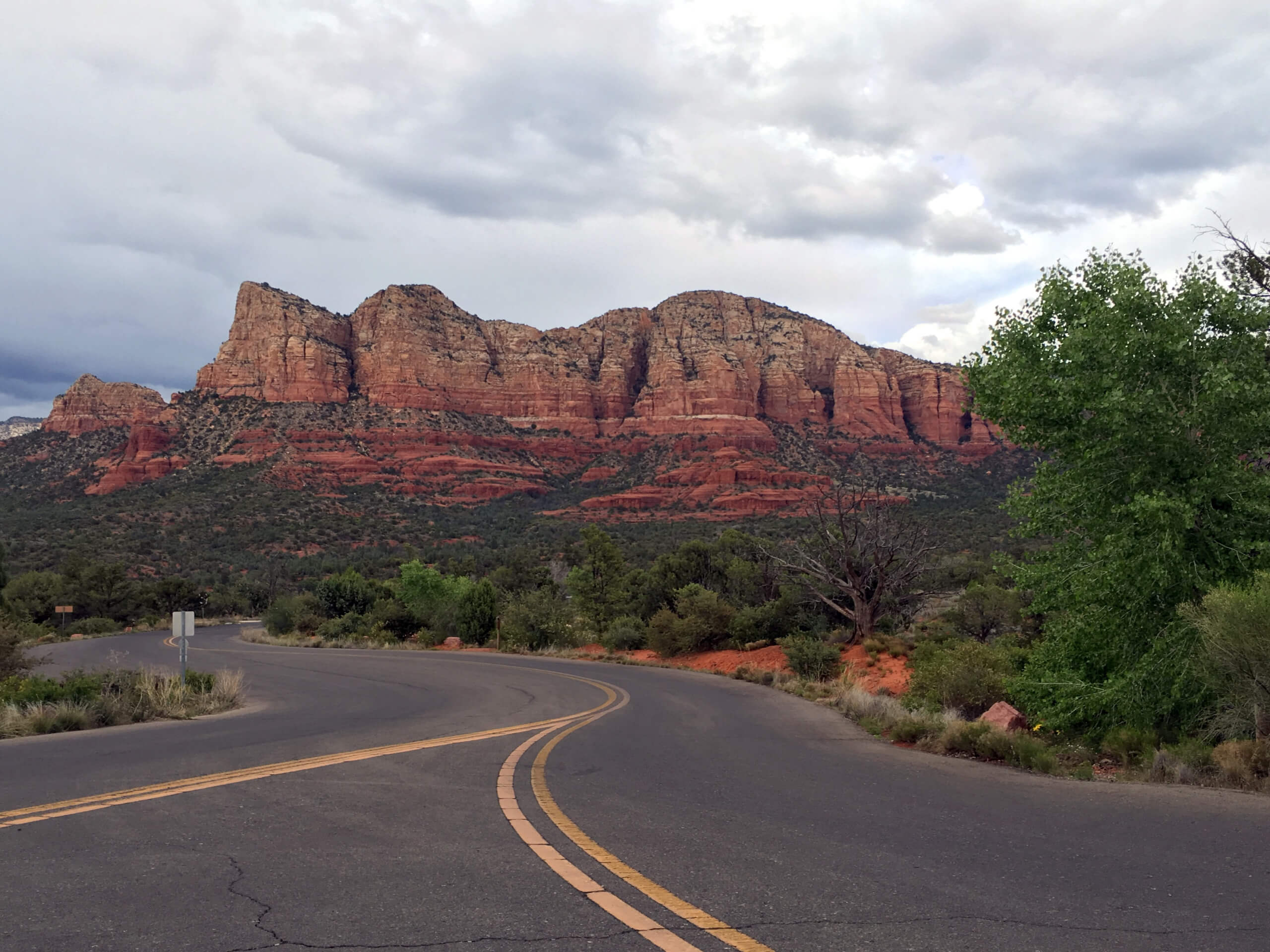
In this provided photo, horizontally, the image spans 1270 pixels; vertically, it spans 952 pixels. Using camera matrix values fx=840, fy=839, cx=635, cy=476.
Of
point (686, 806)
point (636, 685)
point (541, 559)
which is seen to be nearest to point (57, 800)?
point (686, 806)

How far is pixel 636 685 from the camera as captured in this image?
22594mm

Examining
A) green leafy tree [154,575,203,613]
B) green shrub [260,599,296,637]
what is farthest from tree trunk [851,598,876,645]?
green leafy tree [154,575,203,613]

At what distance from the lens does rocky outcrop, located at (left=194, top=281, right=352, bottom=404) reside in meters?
120

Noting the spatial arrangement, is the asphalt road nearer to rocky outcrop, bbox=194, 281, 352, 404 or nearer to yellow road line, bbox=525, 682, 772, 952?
yellow road line, bbox=525, 682, 772, 952

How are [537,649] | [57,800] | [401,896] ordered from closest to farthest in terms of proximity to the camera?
[401,896] → [57,800] → [537,649]

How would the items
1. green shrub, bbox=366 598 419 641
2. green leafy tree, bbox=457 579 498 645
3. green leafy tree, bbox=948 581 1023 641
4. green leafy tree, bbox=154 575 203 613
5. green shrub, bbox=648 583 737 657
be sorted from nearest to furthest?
green leafy tree, bbox=948 581 1023 641
green shrub, bbox=648 583 737 657
green leafy tree, bbox=457 579 498 645
green shrub, bbox=366 598 419 641
green leafy tree, bbox=154 575 203 613

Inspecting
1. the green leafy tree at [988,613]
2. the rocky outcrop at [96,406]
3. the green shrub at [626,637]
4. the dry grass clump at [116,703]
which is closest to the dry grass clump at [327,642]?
the green shrub at [626,637]

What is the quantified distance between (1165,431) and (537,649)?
31462 mm

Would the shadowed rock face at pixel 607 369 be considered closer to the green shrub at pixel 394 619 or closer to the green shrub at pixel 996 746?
the green shrub at pixel 394 619

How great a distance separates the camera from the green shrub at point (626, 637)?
119 feet

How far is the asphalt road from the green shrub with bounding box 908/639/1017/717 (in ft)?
11.0

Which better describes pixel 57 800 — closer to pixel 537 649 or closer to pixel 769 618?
pixel 769 618

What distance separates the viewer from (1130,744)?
9.39 meters

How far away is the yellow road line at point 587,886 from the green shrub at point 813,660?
59.2 feet
